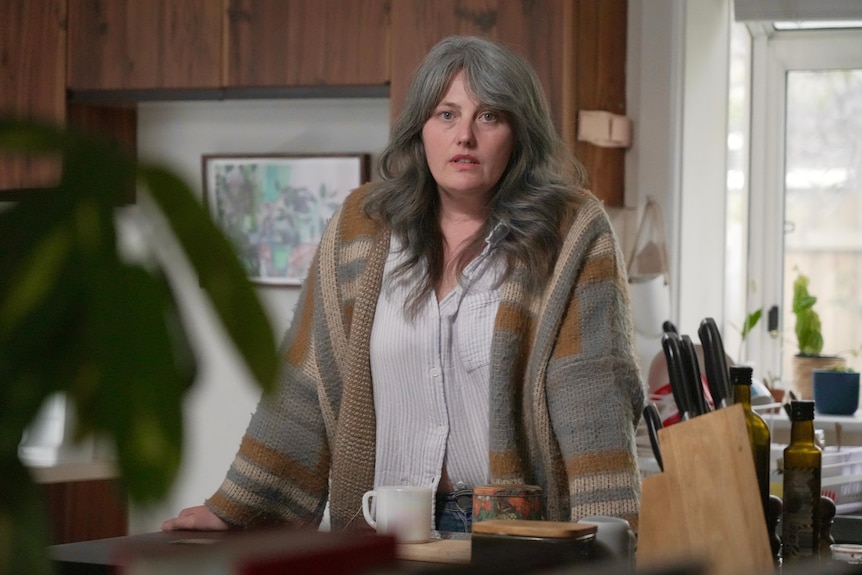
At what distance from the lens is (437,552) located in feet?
4.12

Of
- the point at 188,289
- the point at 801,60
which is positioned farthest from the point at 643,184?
the point at 188,289

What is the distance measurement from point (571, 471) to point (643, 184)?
1.87 metres

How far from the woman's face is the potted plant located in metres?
2.08

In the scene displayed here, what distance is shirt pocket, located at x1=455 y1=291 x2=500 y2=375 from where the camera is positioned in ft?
6.48

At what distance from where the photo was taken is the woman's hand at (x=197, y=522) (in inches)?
65.2

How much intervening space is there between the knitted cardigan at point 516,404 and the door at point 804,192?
2437 mm

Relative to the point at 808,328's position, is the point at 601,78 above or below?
above

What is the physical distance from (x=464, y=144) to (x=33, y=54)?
89.4 inches

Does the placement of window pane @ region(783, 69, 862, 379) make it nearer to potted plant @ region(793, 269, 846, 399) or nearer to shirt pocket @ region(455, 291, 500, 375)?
potted plant @ region(793, 269, 846, 399)

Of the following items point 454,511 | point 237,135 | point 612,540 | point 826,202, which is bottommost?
point 454,511

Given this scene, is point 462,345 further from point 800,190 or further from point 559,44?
point 800,190

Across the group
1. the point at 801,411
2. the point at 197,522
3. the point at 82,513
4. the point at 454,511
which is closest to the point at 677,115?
the point at 454,511

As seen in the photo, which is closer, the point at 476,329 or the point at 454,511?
the point at 454,511

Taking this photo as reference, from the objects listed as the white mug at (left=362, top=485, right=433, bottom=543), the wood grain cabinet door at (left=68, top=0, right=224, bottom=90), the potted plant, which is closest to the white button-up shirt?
the white mug at (left=362, top=485, right=433, bottom=543)
